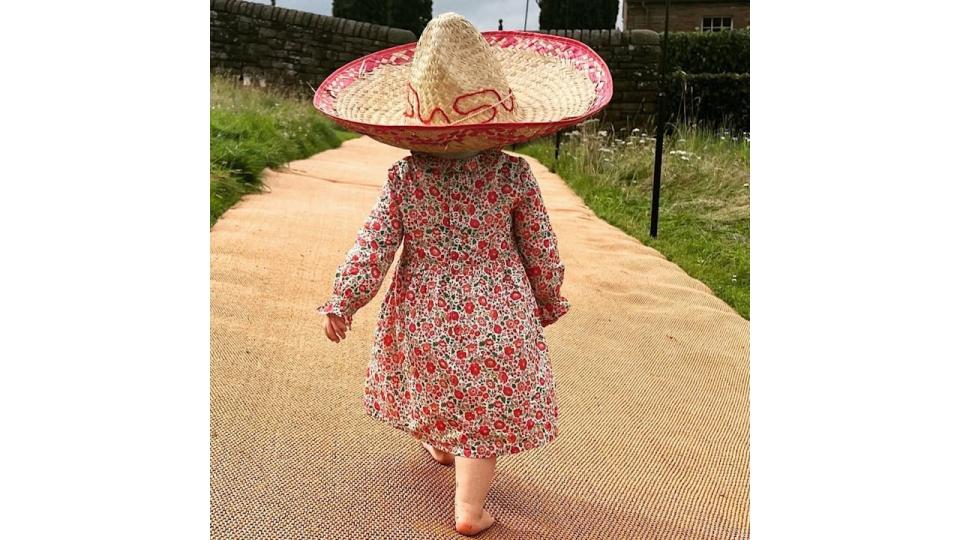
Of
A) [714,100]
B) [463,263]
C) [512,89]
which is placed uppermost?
[714,100]

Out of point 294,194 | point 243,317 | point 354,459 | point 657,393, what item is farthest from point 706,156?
point 354,459

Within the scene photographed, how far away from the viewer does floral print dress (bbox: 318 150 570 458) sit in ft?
6.09

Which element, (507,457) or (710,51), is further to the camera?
(710,51)

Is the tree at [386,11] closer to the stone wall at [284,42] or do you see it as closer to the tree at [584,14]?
the stone wall at [284,42]

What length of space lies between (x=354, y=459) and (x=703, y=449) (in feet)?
3.53

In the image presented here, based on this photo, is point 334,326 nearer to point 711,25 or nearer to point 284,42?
point 711,25

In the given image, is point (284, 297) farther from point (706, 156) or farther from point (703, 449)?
point (706, 156)

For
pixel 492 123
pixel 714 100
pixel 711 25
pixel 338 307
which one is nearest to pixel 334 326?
pixel 338 307

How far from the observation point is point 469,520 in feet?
6.28

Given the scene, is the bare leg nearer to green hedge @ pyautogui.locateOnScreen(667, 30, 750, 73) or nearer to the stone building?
the stone building

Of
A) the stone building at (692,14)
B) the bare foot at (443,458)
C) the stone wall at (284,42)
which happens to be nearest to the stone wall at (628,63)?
the stone building at (692,14)

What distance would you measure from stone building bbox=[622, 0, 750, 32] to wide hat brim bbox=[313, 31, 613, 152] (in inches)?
312

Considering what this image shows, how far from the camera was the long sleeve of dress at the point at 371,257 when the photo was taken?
191 cm

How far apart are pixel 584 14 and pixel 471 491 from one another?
11093mm
